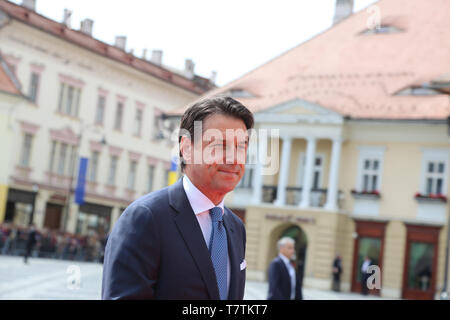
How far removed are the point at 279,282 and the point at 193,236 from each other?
6.76 m

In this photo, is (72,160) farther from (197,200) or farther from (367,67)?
(197,200)

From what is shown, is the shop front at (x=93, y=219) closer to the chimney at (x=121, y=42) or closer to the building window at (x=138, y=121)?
the building window at (x=138, y=121)

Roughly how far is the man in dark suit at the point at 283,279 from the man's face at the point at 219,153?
21.2 ft

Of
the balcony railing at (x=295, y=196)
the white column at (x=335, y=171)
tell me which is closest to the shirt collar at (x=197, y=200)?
the white column at (x=335, y=171)

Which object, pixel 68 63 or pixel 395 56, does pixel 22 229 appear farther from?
pixel 395 56

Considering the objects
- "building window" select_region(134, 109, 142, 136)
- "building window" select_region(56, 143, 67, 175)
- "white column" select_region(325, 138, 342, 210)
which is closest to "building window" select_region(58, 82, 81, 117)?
"building window" select_region(56, 143, 67, 175)

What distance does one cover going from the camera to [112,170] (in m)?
42.4

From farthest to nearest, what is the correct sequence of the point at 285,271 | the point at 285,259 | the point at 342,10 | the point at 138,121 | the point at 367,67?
the point at 138,121 < the point at 342,10 < the point at 367,67 < the point at 285,259 < the point at 285,271

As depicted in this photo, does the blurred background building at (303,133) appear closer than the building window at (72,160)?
Yes

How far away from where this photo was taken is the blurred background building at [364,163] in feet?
103

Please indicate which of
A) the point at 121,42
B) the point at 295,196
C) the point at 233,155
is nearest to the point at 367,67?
the point at 295,196
